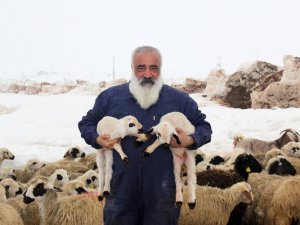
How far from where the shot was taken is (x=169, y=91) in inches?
133

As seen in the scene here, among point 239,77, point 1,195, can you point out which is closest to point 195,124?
point 1,195

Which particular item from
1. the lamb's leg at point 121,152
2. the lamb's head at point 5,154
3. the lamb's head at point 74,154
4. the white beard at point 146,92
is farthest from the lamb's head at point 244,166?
the lamb's head at point 5,154

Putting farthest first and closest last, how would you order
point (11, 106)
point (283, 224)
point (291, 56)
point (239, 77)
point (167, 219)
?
1. point (11, 106)
2. point (239, 77)
3. point (291, 56)
4. point (283, 224)
5. point (167, 219)

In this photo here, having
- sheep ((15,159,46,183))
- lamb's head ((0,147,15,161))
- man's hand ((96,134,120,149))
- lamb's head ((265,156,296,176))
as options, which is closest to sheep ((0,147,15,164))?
lamb's head ((0,147,15,161))

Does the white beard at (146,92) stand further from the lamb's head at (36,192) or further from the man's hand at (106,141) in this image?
the lamb's head at (36,192)

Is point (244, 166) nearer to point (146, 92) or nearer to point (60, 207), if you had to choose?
point (60, 207)

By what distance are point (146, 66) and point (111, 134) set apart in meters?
0.57

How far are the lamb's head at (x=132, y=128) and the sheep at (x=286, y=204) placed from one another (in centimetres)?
324

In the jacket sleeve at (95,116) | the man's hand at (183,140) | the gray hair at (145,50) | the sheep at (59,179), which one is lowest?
the sheep at (59,179)

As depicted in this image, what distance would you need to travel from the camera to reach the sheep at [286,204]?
5.60 m

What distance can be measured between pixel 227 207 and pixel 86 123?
10.00ft

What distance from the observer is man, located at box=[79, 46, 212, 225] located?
3.18 metres

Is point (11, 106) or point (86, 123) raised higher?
point (11, 106)

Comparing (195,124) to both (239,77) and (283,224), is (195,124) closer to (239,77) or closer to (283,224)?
(283,224)
